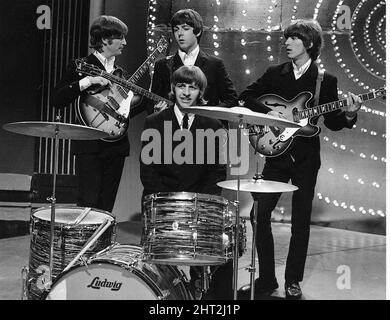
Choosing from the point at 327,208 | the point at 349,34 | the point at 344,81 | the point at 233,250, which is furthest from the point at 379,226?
the point at 233,250

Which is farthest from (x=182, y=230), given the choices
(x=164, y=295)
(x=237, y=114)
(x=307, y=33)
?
(x=307, y=33)

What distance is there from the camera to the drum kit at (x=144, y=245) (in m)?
2.82

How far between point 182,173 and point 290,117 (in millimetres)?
952

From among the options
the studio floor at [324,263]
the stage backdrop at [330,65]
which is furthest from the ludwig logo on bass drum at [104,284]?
the stage backdrop at [330,65]

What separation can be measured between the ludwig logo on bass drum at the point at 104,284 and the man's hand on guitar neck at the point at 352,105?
216 centimetres

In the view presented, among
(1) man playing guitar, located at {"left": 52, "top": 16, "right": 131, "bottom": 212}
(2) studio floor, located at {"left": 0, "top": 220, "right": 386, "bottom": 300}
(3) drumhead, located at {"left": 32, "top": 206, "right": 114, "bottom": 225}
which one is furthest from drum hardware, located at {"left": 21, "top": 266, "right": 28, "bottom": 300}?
(1) man playing guitar, located at {"left": 52, "top": 16, "right": 131, "bottom": 212}

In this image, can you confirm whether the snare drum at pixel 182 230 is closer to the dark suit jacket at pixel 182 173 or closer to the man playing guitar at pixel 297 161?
the dark suit jacket at pixel 182 173

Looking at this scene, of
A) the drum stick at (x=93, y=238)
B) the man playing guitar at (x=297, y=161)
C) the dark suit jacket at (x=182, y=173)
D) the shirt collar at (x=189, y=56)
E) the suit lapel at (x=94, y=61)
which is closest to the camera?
the drum stick at (x=93, y=238)

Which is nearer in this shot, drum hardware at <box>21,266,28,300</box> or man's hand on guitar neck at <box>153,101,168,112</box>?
drum hardware at <box>21,266,28,300</box>

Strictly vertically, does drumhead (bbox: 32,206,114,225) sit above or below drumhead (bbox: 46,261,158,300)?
above

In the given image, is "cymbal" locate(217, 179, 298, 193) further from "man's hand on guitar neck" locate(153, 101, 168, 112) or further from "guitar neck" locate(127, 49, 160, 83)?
"guitar neck" locate(127, 49, 160, 83)

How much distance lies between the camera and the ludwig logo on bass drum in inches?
111

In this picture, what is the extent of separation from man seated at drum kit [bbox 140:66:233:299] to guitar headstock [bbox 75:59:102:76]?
57cm

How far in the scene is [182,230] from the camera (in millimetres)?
2920
